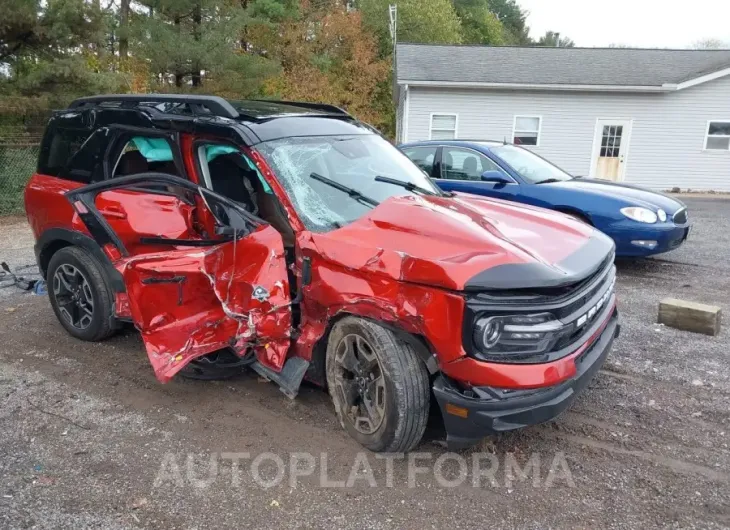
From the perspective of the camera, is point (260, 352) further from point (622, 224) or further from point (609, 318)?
point (622, 224)

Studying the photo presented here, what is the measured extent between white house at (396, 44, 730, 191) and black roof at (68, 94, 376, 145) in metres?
12.5

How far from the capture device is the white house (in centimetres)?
1622

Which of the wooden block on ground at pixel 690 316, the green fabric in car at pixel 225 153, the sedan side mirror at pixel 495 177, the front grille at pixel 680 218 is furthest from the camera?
the sedan side mirror at pixel 495 177

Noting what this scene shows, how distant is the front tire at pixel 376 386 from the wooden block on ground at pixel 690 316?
3.24 m

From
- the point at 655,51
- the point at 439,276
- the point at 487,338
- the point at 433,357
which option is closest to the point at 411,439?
the point at 433,357

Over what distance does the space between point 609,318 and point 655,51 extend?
19.4 metres

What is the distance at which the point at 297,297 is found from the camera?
10.8 feet

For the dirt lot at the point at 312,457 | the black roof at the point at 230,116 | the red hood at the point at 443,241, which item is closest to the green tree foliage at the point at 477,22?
the black roof at the point at 230,116

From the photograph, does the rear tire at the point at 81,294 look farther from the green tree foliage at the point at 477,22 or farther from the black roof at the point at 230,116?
the green tree foliage at the point at 477,22

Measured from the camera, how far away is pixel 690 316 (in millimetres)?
4883

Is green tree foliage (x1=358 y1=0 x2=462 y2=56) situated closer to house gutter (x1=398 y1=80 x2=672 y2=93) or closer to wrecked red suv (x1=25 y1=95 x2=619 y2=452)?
house gutter (x1=398 y1=80 x2=672 y2=93)

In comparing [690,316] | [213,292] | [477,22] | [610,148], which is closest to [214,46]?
[610,148]

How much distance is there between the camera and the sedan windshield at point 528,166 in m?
7.21

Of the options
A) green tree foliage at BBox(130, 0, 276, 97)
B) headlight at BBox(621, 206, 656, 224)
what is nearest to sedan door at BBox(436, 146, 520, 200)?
headlight at BBox(621, 206, 656, 224)
